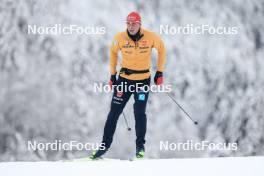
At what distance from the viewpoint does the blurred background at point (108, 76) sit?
4.88 metres

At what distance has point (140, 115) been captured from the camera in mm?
4918

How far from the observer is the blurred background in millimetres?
4879

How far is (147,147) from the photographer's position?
4.98 m

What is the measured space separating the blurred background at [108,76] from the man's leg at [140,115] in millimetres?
63

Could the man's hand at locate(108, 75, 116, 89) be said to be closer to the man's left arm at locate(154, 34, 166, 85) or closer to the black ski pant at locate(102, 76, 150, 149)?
the black ski pant at locate(102, 76, 150, 149)

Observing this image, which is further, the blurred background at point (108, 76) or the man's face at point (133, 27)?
the blurred background at point (108, 76)

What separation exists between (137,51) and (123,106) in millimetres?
601

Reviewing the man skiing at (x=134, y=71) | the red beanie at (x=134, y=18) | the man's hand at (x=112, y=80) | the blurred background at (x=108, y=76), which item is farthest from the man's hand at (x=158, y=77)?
the red beanie at (x=134, y=18)

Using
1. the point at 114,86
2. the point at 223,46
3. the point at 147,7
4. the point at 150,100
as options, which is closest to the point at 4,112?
the point at 114,86

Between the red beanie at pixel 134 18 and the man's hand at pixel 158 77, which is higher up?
the red beanie at pixel 134 18

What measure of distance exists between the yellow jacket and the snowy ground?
0.90m

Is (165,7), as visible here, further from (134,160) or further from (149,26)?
(134,160)

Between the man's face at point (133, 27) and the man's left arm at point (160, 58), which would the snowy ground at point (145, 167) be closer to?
the man's left arm at point (160, 58)

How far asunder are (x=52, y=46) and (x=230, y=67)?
6.17 feet
